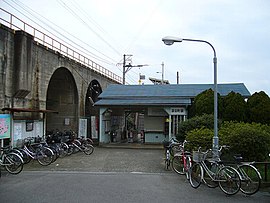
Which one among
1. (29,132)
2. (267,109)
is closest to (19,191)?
(29,132)

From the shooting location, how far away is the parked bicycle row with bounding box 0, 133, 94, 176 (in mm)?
10055

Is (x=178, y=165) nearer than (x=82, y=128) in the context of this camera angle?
Yes

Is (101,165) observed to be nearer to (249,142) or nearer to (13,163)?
(13,163)

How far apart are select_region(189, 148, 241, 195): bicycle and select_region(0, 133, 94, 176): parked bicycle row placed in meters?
5.72

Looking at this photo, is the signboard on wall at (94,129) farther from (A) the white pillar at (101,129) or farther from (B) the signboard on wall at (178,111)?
(B) the signboard on wall at (178,111)

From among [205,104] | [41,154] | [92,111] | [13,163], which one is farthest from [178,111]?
[13,163]

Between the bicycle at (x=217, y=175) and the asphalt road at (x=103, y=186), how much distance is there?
174 mm

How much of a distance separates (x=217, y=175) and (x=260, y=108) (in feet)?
30.6

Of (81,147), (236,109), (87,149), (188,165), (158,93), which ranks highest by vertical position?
(158,93)

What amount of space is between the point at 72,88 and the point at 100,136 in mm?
4705

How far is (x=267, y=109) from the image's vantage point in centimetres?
1532

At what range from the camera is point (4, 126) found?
40.3ft

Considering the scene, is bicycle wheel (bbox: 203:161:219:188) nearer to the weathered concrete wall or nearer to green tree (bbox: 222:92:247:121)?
green tree (bbox: 222:92:247:121)

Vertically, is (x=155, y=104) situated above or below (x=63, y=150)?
above
